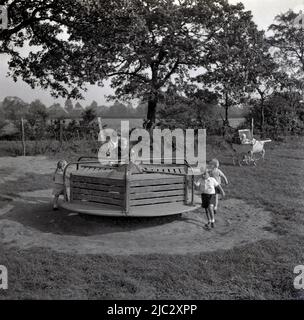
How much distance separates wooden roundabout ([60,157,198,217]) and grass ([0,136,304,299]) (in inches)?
56.0

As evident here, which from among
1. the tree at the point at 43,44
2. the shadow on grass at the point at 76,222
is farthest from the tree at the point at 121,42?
the shadow on grass at the point at 76,222

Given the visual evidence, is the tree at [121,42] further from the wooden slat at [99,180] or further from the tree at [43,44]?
the wooden slat at [99,180]

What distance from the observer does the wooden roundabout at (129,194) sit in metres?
8.16

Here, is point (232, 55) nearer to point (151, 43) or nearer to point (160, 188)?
point (151, 43)

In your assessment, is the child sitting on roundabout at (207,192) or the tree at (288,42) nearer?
the child sitting on roundabout at (207,192)

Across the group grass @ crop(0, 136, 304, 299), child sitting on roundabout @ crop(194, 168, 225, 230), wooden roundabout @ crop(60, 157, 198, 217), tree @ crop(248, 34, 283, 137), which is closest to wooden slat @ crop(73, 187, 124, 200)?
wooden roundabout @ crop(60, 157, 198, 217)

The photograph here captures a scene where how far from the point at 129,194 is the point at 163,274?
2.26 metres

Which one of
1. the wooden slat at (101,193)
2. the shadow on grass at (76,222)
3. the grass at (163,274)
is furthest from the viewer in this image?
the shadow on grass at (76,222)

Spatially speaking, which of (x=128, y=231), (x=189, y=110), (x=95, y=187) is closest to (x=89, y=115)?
(x=189, y=110)

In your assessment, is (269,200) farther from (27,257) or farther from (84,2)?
(84,2)

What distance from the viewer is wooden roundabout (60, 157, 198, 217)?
8.16 meters

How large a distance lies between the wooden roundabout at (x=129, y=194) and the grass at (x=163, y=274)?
4.67 ft

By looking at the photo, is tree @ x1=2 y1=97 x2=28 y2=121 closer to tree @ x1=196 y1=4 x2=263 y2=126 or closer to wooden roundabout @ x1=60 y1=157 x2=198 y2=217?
tree @ x1=196 y1=4 x2=263 y2=126

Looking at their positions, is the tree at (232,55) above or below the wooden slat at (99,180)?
above
